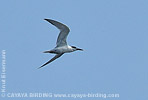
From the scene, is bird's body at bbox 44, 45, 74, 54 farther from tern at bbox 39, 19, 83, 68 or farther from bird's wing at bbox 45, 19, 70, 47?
bird's wing at bbox 45, 19, 70, 47

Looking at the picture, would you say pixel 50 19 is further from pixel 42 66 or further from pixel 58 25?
pixel 42 66

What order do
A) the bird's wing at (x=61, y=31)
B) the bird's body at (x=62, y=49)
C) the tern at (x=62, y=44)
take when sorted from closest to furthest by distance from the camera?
the bird's wing at (x=61, y=31) → the tern at (x=62, y=44) → the bird's body at (x=62, y=49)

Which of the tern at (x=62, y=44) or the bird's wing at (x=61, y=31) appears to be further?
the tern at (x=62, y=44)

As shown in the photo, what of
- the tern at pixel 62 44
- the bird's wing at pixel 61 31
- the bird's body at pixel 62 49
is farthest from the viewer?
the bird's body at pixel 62 49

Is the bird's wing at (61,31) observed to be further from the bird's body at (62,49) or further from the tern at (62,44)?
the bird's body at (62,49)

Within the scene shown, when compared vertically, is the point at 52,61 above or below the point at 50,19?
below

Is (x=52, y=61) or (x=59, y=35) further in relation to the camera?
(x=52, y=61)

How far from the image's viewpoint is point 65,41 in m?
32.4

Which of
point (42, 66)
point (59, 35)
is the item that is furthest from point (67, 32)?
point (42, 66)

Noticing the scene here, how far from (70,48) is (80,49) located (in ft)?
3.67

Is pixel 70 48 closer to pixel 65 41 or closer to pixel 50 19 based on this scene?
pixel 65 41

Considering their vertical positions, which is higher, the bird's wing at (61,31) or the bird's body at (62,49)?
the bird's wing at (61,31)

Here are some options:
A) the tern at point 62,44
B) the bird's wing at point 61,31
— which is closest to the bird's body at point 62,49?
the tern at point 62,44

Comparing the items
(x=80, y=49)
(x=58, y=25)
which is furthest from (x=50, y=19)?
(x=80, y=49)
